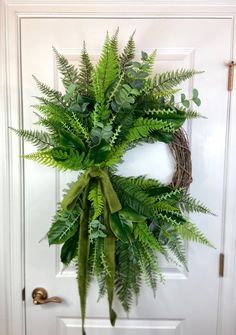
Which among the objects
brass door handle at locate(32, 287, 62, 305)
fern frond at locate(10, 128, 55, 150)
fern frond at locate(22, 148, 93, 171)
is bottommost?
brass door handle at locate(32, 287, 62, 305)

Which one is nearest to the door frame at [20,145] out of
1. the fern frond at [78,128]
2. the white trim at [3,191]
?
the white trim at [3,191]

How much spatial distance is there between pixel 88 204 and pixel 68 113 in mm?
304

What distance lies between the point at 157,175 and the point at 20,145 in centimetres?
57

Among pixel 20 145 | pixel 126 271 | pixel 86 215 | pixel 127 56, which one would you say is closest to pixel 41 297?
pixel 126 271

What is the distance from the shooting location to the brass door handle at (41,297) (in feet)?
4.08

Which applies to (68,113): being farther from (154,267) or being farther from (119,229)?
(154,267)

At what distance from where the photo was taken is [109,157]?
2.98 ft

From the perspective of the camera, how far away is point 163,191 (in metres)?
0.99

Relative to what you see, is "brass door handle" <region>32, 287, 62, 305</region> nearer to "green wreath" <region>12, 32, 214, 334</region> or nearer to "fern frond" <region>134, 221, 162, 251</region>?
"green wreath" <region>12, 32, 214, 334</region>

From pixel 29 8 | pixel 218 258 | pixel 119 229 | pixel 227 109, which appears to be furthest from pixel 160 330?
pixel 29 8

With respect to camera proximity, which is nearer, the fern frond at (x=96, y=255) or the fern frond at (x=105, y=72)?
the fern frond at (x=105, y=72)

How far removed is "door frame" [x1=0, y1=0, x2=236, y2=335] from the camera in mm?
1134

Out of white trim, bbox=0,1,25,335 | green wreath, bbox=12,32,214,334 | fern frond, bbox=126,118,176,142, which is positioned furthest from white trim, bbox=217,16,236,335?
white trim, bbox=0,1,25,335

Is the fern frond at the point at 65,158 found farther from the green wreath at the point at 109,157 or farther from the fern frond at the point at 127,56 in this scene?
the fern frond at the point at 127,56
